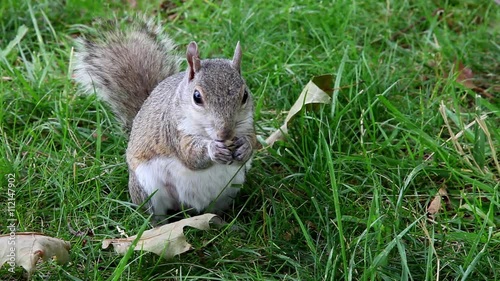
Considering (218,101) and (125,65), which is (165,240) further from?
(125,65)

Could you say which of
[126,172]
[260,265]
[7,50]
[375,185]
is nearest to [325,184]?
[375,185]

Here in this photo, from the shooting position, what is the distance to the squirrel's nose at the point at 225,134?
1.76 m

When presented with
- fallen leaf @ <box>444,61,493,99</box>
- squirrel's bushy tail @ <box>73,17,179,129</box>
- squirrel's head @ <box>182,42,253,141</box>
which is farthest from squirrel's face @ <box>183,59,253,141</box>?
fallen leaf @ <box>444,61,493,99</box>

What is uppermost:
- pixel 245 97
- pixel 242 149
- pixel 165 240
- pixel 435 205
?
pixel 245 97

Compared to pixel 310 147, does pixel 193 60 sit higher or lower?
higher

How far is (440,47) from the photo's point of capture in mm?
2750

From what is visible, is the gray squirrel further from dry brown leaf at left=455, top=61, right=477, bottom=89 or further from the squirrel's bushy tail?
dry brown leaf at left=455, top=61, right=477, bottom=89

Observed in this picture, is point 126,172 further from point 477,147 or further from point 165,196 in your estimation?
point 477,147

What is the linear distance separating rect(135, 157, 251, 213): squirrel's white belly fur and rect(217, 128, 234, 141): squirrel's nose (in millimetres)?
180

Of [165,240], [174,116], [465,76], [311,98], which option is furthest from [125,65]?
[465,76]

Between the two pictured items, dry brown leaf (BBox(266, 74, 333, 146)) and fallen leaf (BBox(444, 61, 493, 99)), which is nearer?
dry brown leaf (BBox(266, 74, 333, 146))

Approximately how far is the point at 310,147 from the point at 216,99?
Answer: 1.70ft

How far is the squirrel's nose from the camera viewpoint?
176 cm

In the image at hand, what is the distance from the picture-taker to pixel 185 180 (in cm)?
195
